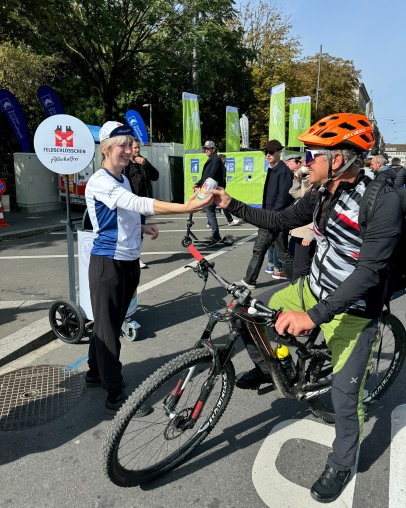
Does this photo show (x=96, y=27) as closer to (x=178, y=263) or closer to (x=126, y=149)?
(x=178, y=263)

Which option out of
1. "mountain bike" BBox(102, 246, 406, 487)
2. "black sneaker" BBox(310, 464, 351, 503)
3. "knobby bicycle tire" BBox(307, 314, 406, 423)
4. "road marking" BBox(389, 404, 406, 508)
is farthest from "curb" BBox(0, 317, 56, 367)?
"road marking" BBox(389, 404, 406, 508)

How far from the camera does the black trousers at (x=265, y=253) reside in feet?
19.6

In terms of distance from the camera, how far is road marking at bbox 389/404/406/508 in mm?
2377

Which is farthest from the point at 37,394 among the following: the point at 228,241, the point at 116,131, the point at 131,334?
the point at 228,241

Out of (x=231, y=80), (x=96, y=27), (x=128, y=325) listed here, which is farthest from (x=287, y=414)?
(x=231, y=80)

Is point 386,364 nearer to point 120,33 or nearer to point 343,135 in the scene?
point 343,135

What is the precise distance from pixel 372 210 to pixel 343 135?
0.45 metres

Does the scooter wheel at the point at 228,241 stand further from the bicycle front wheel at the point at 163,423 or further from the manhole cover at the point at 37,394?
the bicycle front wheel at the point at 163,423

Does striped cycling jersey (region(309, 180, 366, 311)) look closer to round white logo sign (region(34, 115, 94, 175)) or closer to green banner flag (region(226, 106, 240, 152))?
round white logo sign (region(34, 115, 94, 175))

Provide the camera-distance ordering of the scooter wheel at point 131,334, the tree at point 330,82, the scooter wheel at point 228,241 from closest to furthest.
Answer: the scooter wheel at point 131,334, the scooter wheel at point 228,241, the tree at point 330,82

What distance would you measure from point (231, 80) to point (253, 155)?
16.6 metres

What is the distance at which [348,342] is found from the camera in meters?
2.36

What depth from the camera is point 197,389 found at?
8.18 ft

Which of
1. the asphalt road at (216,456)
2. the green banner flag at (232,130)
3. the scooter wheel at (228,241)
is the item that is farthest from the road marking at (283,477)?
the green banner flag at (232,130)
